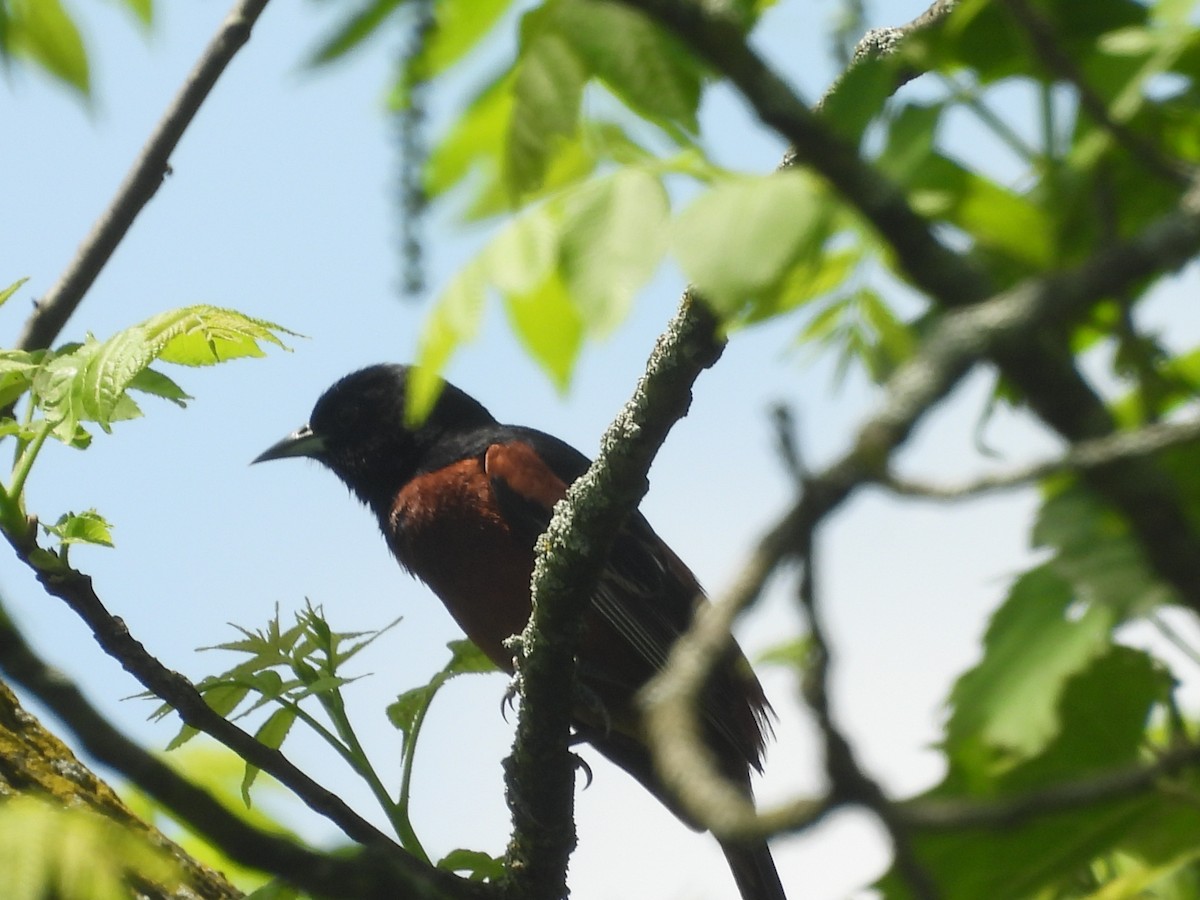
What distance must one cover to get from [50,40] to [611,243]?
69 cm

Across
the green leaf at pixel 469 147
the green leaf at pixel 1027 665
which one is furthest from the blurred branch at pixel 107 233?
the green leaf at pixel 1027 665

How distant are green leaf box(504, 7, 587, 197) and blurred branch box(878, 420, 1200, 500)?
1.81ft

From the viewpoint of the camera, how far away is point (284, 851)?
1.56 meters

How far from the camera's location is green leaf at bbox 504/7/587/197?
4.62ft

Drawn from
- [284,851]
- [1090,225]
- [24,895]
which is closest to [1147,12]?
[1090,225]

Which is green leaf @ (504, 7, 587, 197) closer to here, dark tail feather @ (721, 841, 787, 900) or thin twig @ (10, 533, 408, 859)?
thin twig @ (10, 533, 408, 859)

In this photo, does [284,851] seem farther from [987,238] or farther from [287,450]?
[287,450]

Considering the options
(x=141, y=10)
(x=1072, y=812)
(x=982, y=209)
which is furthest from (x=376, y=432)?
(x=982, y=209)

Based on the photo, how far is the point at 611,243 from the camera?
1.41m

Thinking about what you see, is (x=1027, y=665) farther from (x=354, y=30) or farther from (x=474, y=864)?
(x=474, y=864)

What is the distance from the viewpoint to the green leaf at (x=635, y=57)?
4.65ft

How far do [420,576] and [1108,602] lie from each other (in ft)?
14.3

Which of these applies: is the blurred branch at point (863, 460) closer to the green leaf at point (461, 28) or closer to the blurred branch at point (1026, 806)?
the blurred branch at point (1026, 806)

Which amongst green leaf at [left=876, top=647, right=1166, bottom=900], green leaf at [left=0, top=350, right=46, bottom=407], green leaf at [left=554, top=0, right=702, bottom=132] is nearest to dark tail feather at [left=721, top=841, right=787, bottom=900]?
green leaf at [left=0, top=350, right=46, bottom=407]
